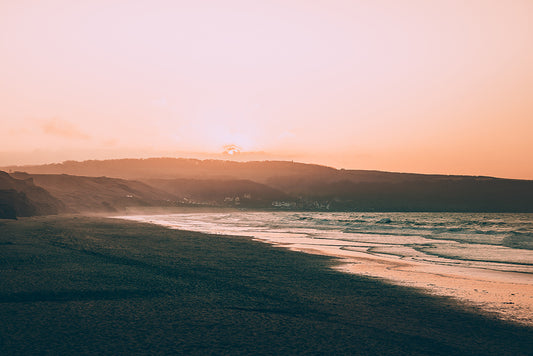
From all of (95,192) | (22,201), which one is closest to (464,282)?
(22,201)

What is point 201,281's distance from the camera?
12070 millimetres

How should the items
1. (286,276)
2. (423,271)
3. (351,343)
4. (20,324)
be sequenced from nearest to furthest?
(351,343) < (20,324) < (286,276) < (423,271)

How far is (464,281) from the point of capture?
43.8ft

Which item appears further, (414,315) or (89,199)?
(89,199)

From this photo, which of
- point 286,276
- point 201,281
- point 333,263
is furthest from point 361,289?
point 333,263

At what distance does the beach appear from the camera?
6590 mm

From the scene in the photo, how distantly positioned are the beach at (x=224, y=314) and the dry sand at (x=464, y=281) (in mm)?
742

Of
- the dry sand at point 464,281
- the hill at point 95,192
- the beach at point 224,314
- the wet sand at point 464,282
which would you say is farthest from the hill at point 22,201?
the wet sand at point 464,282

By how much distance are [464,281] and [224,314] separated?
27.7 feet

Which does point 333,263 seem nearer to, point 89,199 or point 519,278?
point 519,278

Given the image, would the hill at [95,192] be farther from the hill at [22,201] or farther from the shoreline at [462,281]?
the shoreline at [462,281]

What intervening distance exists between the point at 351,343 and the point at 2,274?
9980mm

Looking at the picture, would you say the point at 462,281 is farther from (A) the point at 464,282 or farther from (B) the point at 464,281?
(A) the point at 464,282

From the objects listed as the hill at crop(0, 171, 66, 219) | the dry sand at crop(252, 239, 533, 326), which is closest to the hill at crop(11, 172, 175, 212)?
the hill at crop(0, 171, 66, 219)
